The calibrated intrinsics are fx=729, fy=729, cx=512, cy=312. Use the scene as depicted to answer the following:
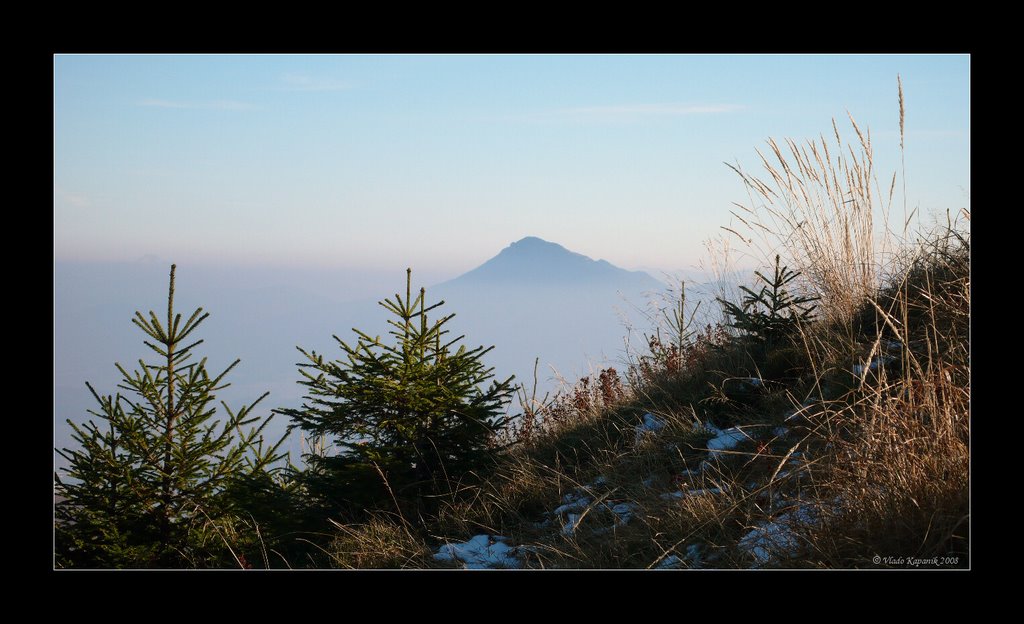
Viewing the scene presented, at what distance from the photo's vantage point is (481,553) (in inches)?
138

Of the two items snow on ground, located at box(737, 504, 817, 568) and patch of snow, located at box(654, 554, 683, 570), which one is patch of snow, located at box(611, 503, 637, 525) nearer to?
patch of snow, located at box(654, 554, 683, 570)

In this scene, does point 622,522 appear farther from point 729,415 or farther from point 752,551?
point 729,415

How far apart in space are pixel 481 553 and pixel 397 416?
1133 mm

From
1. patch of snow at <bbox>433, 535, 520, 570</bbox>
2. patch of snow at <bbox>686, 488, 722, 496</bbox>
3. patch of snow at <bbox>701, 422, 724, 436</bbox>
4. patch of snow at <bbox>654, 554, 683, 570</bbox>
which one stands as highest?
patch of snow at <bbox>701, 422, 724, 436</bbox>

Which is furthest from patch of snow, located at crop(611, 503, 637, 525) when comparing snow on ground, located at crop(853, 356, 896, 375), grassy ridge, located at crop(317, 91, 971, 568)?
snow on ground, located at crop(853, 356, 896, 375)

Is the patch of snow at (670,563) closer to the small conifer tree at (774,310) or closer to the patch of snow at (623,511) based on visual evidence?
the patch of snow at (623,511)

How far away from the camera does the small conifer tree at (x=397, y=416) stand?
4238 mm

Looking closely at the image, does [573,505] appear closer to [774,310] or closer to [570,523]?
[570,523]

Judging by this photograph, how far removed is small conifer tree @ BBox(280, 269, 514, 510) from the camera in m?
4.24

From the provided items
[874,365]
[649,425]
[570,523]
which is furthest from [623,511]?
[874,365]

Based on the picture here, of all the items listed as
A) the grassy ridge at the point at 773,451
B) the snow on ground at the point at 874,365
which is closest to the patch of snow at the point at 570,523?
the grassy ridge at the point at 773,451

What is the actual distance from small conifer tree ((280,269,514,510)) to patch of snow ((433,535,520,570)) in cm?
64
